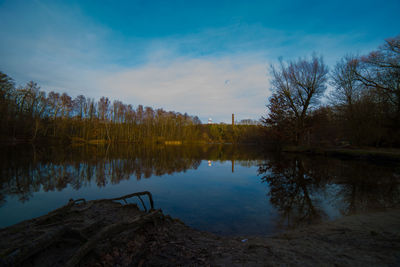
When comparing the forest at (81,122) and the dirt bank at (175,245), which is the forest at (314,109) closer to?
the forest at (81,122)

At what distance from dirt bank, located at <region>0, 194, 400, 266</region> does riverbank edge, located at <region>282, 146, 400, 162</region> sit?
54.8 feet

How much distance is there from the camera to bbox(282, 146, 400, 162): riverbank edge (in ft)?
51.4

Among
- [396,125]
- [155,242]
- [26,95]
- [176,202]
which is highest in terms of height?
[26,95]

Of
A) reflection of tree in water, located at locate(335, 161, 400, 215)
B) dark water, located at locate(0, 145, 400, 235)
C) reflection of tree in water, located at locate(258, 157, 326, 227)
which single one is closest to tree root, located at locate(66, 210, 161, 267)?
dark water, located at locate(0, 145, 400, 235)

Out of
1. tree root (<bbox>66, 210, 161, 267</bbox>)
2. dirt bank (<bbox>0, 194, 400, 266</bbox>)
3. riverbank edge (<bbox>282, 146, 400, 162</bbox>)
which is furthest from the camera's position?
riverbank edge (<bbox>282, 146, 400, 162</bbox>)

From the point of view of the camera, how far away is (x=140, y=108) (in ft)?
206

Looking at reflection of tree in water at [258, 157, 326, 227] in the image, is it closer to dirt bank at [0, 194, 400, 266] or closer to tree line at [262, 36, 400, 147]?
dirt bank at [0, 194, 400, 266]

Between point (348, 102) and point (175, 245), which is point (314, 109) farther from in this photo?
point (175, 245)

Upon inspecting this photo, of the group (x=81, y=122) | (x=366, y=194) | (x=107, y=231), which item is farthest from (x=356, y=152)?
(x=81, y=122)

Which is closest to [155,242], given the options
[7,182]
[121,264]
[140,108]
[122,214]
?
[121,264]

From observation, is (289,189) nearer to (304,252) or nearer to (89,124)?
(304,252)

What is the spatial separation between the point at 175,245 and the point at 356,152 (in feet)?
72.6

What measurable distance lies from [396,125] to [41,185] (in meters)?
29.3

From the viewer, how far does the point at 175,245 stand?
3.15 m
